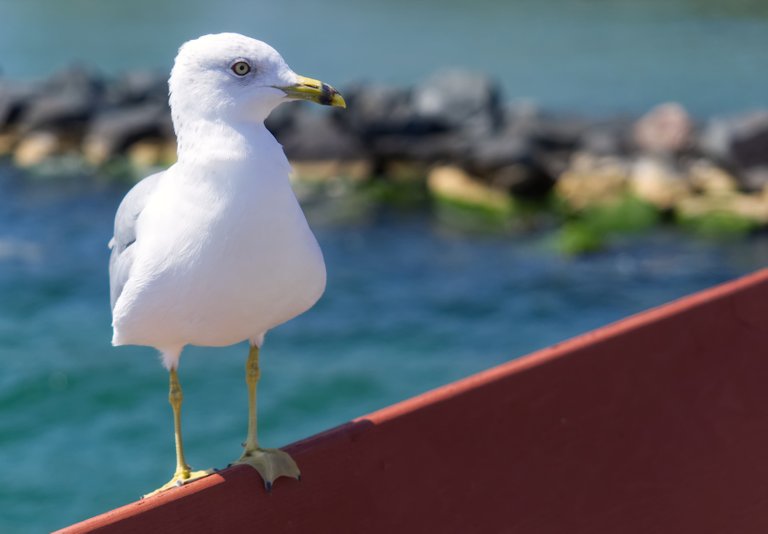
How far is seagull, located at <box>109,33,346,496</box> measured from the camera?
2.35 m

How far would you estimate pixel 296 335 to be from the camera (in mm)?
10414

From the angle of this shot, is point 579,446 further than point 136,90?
No

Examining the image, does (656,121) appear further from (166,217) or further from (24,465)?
(166,217)

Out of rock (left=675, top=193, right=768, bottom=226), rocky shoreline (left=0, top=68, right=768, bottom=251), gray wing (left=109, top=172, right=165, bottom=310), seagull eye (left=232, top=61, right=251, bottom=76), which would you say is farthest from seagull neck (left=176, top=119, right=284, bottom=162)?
rock (left=675, top=193, right=768, bottom=226)

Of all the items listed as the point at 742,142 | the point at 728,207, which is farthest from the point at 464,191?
the point at 742,142

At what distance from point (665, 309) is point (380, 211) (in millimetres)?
9729

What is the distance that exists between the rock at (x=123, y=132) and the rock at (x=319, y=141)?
1.54 metres

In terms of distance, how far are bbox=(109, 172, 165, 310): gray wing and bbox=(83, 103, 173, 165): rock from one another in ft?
38.3

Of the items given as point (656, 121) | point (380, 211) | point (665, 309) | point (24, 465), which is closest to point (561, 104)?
point (656, 121)

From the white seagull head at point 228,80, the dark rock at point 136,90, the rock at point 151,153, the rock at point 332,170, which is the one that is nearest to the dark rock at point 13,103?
the dark rock at point 136,90

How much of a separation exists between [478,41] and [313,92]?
18931 mm

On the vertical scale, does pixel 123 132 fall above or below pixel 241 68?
below

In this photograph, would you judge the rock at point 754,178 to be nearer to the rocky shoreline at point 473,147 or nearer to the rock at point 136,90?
the rocky shoreline at point 473,147

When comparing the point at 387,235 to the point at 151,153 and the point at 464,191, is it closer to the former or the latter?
the point at 464,191
